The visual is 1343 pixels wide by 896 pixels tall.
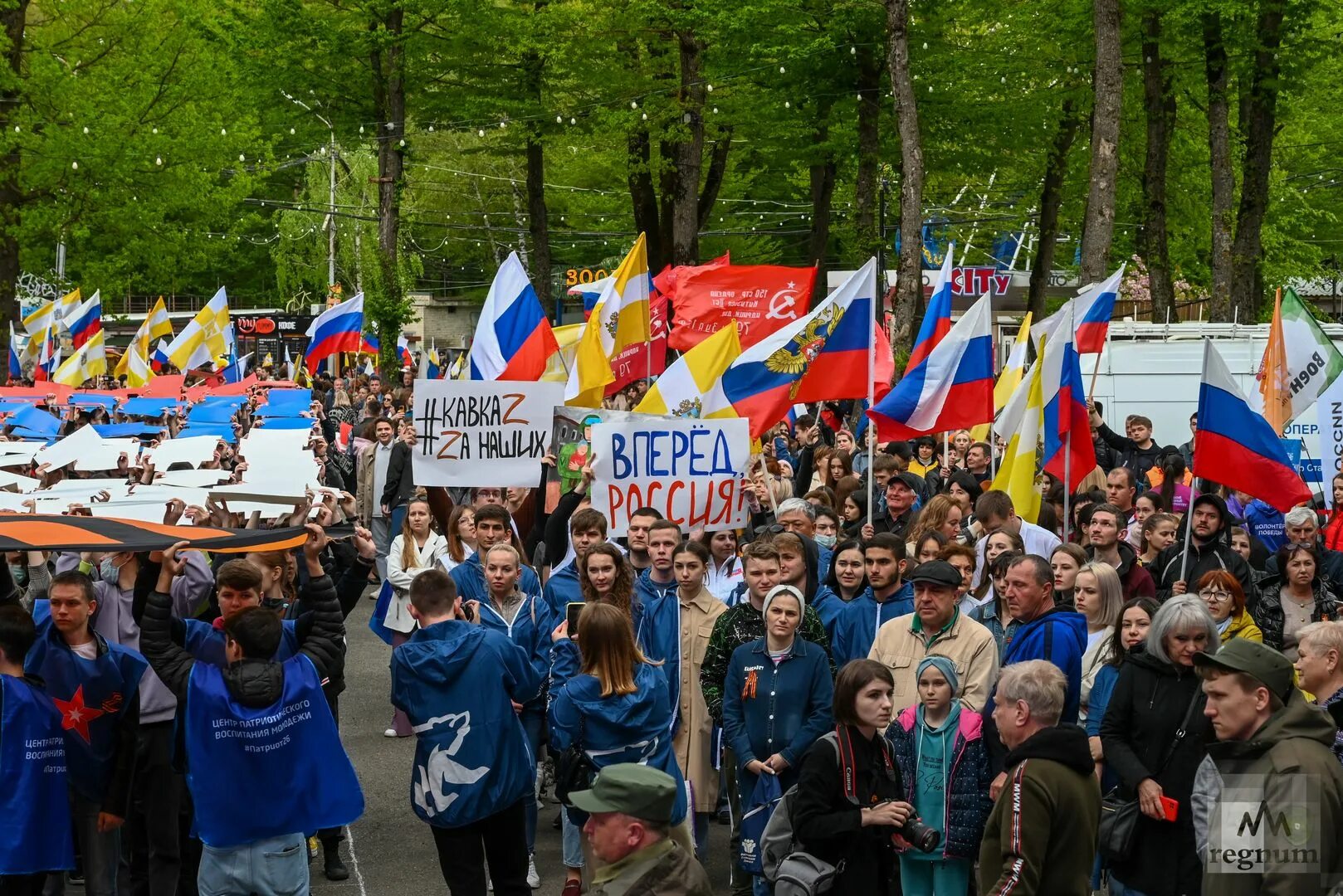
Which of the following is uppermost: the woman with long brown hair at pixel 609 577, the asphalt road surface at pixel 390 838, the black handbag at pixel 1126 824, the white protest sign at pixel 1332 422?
the white protest sign at pixel 1332 422

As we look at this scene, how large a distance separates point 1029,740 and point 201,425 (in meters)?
14.2

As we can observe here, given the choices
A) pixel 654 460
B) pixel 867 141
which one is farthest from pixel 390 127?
pixel 654 460

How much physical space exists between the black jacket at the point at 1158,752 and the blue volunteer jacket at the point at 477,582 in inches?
125

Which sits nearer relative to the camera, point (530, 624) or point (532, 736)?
point (532, 736)

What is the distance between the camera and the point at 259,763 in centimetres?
632

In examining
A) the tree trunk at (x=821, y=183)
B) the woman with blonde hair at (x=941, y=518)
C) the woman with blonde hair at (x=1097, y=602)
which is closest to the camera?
the woman with blonde hair at (x=1097, y=602)

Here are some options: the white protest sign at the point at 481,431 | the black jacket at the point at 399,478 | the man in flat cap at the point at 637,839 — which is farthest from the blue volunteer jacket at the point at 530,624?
the black jacket at the point at 399,478

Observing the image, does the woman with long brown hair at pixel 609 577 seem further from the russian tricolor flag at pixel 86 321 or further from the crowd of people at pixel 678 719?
the russian tricolor flag at pixel 86 321

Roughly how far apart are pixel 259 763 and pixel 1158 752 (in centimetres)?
341

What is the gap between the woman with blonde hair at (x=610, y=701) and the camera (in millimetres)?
6828

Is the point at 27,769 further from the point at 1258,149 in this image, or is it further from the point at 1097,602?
the point at 1258,149

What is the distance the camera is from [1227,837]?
4797 millimetres

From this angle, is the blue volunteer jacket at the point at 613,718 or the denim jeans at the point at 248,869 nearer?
the denim jeans at the point at 248,869

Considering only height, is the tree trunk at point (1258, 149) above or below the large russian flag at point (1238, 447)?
above
